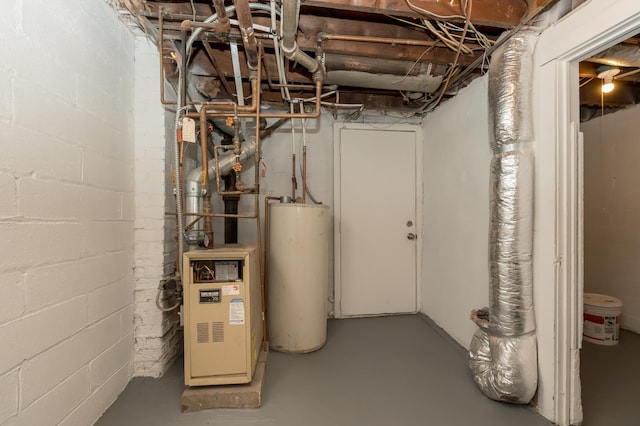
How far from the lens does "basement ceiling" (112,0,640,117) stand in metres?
1.49

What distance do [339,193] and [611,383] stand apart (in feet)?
7.67

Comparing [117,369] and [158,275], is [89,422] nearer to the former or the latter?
[117,369]

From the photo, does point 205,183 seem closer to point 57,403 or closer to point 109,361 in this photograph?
point 109,361

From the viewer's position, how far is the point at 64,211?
1.19 m

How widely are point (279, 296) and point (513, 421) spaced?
1573 millimetres

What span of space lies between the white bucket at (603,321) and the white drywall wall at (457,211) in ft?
3.74

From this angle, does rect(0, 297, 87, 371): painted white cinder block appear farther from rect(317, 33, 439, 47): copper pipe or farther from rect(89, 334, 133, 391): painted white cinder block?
rect(317, 33, 439, 47): copper pipe

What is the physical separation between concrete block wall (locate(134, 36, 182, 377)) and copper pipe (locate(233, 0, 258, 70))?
2.11ft

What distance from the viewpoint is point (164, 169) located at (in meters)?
1.74

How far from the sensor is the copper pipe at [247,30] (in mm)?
1301

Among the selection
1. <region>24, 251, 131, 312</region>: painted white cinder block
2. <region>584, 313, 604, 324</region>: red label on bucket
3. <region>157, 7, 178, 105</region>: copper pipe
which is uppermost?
<region>157, 7, 178, 105</region>: copper pipe

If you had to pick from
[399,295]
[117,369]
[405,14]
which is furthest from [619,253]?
[117,369]

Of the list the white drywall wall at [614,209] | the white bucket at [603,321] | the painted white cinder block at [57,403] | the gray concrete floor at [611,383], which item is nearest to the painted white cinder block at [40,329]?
the painted white cinder block at [57,403]

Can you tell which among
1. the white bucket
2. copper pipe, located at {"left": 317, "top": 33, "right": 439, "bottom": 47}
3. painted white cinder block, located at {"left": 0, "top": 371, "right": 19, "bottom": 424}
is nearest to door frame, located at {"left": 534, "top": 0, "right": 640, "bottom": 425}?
copper pipe, located at {"left": 317, "top": 33, "right": 439, "bottom": 47}
